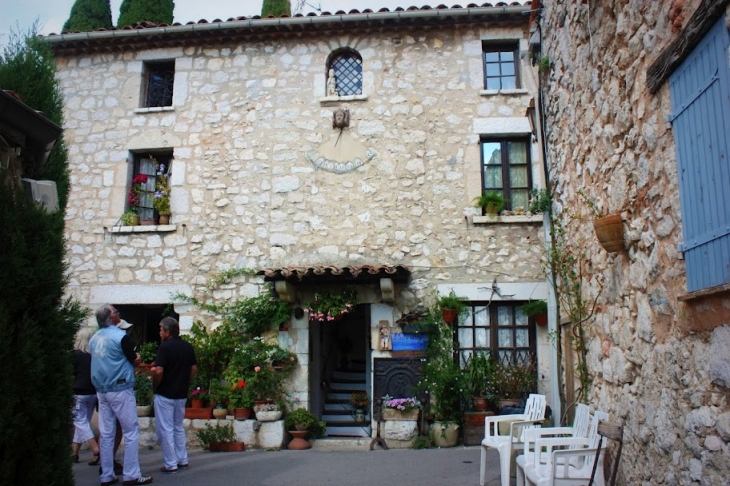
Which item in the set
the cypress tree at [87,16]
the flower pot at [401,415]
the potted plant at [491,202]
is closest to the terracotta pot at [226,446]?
the flower pot at [401,415]

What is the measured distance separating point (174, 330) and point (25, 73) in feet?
8.82

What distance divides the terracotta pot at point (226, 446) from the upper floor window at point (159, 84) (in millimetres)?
5137

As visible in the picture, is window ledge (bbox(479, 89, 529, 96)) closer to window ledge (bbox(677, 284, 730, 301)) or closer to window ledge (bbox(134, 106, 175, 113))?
window ledge (bbox(134, 106, 175, 113))

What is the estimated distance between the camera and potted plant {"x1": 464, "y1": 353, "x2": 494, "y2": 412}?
315 inches

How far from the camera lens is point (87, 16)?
10883 mm

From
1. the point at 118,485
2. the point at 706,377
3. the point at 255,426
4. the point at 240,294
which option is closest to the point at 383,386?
the point at 255,426

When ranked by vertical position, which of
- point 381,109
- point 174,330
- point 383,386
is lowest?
point 383,386

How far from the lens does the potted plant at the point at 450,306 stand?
8289 mm

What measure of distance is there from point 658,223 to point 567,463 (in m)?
1.74

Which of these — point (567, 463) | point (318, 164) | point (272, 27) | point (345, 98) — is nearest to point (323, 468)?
point (567, 463)

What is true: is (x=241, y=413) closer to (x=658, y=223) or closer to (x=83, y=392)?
(x=83, y=392)

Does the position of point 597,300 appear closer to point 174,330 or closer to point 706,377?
point 706,377

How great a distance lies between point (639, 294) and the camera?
13.7 feet

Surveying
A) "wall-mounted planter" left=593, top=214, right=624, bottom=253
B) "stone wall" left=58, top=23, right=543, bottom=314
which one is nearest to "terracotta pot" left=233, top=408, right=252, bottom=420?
"stone wall" left=58, top=23, right=543, bottom=314
